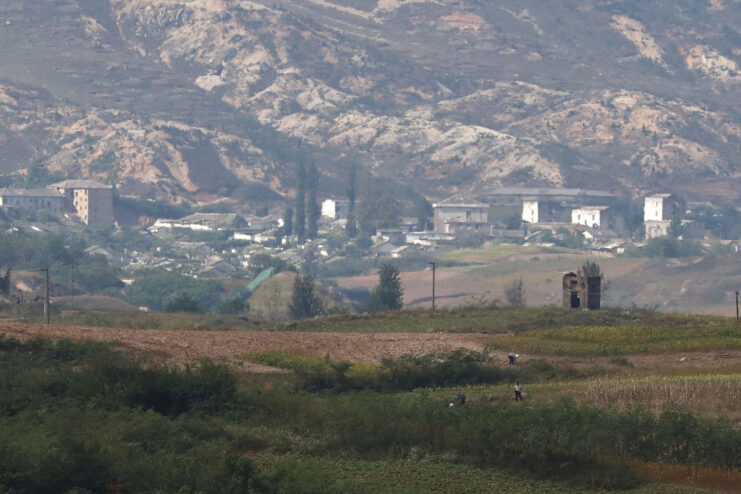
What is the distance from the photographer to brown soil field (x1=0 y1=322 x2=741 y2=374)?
5403 cm

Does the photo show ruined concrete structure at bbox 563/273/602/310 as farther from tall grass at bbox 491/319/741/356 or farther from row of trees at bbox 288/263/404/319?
row of trees at bbox 288/263/404/319

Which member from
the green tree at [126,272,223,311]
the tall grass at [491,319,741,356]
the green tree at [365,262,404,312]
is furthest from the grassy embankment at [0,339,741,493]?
the green tree at [126,272,223,311]

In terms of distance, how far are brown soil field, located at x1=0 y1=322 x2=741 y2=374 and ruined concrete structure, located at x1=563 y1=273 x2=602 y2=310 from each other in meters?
23.6

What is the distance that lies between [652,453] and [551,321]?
122 feet

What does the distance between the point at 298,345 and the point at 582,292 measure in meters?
32.7

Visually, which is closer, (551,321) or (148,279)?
(551,321)

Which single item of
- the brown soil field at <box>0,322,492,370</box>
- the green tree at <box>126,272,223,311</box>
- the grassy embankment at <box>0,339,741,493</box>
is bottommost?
the green tree at <box>126,272,223,311</box>

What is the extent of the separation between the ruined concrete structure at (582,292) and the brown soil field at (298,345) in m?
23.6

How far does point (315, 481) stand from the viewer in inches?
1288

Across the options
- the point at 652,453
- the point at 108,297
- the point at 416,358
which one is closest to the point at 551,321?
the point at 416,358

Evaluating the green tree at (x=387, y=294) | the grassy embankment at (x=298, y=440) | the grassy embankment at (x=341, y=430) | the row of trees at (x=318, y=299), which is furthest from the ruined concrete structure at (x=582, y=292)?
the grassy embankment at (x=298, y=440)

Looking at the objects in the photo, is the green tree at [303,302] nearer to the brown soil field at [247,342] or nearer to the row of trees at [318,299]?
the row of trees at [318,299]

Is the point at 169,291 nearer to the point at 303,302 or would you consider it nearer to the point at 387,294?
the point at 303,302

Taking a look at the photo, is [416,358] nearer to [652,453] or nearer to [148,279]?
[652,453]
